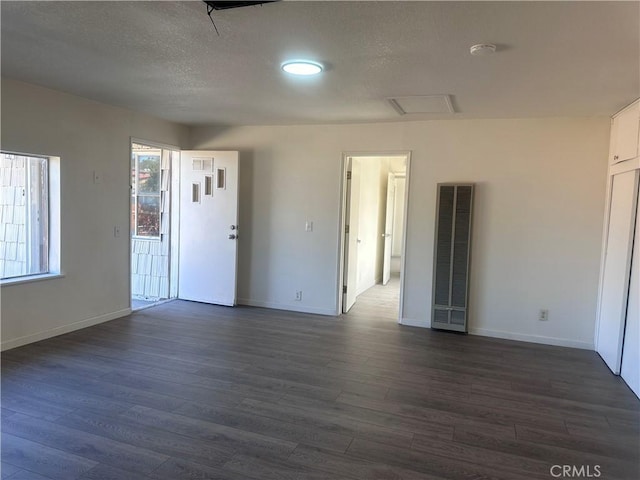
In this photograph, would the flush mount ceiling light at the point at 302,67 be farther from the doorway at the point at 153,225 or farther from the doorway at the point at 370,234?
the doorway at the point at 153,225

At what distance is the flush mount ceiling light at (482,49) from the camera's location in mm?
2512

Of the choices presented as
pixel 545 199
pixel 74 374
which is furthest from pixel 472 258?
pixel 74 374

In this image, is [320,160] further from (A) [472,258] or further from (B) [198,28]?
(B) [198,28]

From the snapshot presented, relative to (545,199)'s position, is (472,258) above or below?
below

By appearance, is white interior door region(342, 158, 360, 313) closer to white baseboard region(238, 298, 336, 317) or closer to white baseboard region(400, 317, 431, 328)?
white baseboard region(238, 298, 336, 317)

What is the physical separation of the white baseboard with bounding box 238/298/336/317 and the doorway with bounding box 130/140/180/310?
1077 mm

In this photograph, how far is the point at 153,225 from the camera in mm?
6117

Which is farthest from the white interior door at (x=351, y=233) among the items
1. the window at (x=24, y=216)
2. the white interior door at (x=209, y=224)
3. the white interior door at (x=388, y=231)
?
the window at (x=24, y=216)

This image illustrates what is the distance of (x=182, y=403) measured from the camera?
117 inches

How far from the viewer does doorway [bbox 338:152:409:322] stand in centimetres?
543

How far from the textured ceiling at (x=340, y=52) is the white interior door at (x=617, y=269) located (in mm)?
783

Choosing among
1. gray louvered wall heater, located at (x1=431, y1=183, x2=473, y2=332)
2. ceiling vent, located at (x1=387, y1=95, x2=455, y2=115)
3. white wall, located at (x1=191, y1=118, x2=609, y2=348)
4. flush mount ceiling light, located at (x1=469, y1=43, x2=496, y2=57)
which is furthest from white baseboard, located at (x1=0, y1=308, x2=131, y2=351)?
flush mount ceiling light, located at (x1=469, y1=43, x2=496, y2=57)

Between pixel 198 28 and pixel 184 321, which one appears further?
pixel 184 321

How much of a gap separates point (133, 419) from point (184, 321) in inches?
90.3
